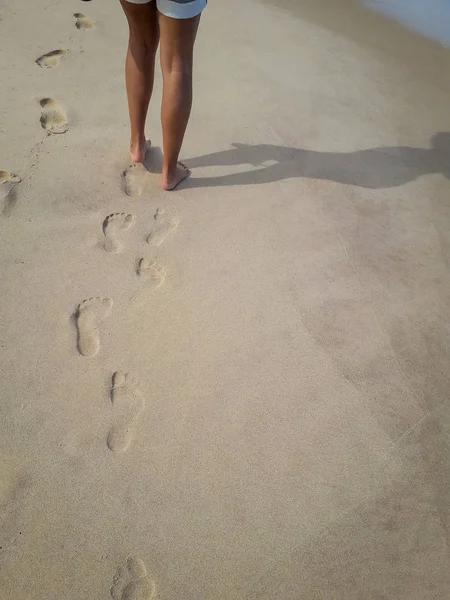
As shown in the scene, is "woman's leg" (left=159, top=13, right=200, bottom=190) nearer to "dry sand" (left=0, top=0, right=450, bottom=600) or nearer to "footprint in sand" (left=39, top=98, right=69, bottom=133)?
"dry sand" (left=0, top=0, right=450, bottom=600)

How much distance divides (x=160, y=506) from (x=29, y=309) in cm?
68

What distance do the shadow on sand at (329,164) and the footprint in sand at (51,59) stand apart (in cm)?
90

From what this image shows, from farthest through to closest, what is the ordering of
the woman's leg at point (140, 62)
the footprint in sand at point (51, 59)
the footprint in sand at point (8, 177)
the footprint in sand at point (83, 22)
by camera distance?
the footprint in sand at point (83, 22), the footprint in sand at point (51, 59), the footprint in sand at point (8, 177), the woman's leg at point (140, 62)

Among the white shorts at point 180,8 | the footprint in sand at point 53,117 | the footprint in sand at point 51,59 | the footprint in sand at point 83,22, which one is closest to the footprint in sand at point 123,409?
the white shorts at point 180,8

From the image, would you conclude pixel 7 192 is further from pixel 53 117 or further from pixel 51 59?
pixel 51 59

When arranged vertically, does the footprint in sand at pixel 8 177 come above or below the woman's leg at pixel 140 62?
below

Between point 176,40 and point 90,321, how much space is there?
85 centimetres

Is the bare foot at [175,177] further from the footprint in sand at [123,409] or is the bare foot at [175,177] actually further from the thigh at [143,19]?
the footprint in sand at [123,409]

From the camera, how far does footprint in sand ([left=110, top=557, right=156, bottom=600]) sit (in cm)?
109

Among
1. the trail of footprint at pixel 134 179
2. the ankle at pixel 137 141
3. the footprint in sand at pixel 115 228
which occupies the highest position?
the ankle at pixel 137 141

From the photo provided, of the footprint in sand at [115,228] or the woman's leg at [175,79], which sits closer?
the woman's leg at [175,79]

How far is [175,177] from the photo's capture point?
6.30 ft

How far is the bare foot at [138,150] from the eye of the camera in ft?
6.40

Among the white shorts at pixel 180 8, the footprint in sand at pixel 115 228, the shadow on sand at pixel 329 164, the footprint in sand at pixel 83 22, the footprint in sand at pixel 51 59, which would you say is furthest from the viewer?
the footprint in sand at pixel 83 22
